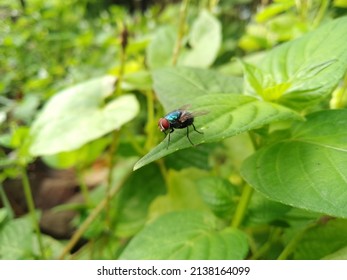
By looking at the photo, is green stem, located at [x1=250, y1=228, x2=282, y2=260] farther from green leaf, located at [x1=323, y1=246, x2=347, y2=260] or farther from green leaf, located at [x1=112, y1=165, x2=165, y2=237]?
green leaf, located at [x1=112, y1=165, x2=165, y2=237]

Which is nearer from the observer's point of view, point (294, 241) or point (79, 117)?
point (294, 241)

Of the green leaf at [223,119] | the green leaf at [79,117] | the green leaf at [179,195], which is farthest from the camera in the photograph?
the green leaf at [179,195]

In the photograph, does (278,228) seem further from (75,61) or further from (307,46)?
(75,61)

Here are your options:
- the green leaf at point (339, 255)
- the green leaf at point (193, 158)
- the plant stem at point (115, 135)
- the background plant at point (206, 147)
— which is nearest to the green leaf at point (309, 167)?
the background plant at point (206, 147)

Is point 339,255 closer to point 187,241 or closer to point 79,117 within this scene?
point 187,241

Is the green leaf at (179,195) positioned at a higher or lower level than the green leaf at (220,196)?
lower

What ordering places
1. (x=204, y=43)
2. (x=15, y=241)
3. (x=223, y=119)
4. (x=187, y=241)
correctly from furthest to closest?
(x=204, y=43), (x=15, y=241), (x=187, y=241), (x=223, y=119)

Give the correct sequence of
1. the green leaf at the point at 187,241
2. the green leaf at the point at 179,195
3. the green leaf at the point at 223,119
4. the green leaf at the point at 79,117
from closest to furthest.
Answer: the green leaf at the point at 223,119 → the green leaf at the point at 187,241 → the green leaf at the point at 79,117 → the green leaf at the point at 179,195

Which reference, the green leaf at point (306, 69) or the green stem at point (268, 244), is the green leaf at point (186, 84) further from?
the green stem at point (268, 244)

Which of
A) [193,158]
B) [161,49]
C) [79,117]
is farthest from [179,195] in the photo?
[161,49]
